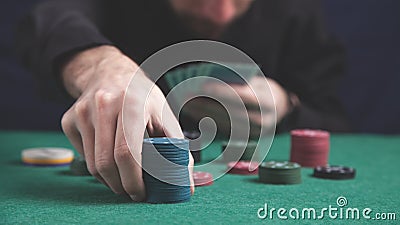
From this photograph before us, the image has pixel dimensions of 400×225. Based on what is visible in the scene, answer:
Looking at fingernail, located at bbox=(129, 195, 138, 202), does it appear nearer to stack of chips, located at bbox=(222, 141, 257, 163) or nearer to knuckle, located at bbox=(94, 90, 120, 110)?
knuckle, located at bbox=(94, 90, 120, 110)

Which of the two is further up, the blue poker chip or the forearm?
the forearm

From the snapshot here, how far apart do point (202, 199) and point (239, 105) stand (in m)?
0.83

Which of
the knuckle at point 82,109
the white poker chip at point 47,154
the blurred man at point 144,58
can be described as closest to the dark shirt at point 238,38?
the blurred man at point 144,58

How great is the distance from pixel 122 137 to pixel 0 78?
2067mm

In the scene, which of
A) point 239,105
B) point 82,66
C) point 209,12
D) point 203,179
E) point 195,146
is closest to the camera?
point 203,179

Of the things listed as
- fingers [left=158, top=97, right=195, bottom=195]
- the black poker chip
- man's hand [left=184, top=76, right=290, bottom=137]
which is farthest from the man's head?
fingers [left=158, top=97, right=195, bottom=195]

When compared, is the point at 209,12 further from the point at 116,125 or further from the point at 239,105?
the point at 116,125

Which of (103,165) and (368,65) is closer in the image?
(103,165)

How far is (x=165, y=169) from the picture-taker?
40.7 inches

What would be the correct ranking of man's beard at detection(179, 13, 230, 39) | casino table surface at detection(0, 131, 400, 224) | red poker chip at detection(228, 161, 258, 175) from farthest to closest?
man's beard at detection(179, 13, 230, 39) → red poker chip at detection(228, 161, 258, 175) → casino table surface at detection(0, 131, 400, 224)

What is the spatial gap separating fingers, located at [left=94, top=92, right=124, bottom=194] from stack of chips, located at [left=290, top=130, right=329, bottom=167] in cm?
59

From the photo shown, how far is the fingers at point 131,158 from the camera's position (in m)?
1.02

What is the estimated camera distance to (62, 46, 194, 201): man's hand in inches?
40.6

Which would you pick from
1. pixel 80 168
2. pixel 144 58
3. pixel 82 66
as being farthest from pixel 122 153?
pixel 144 58
